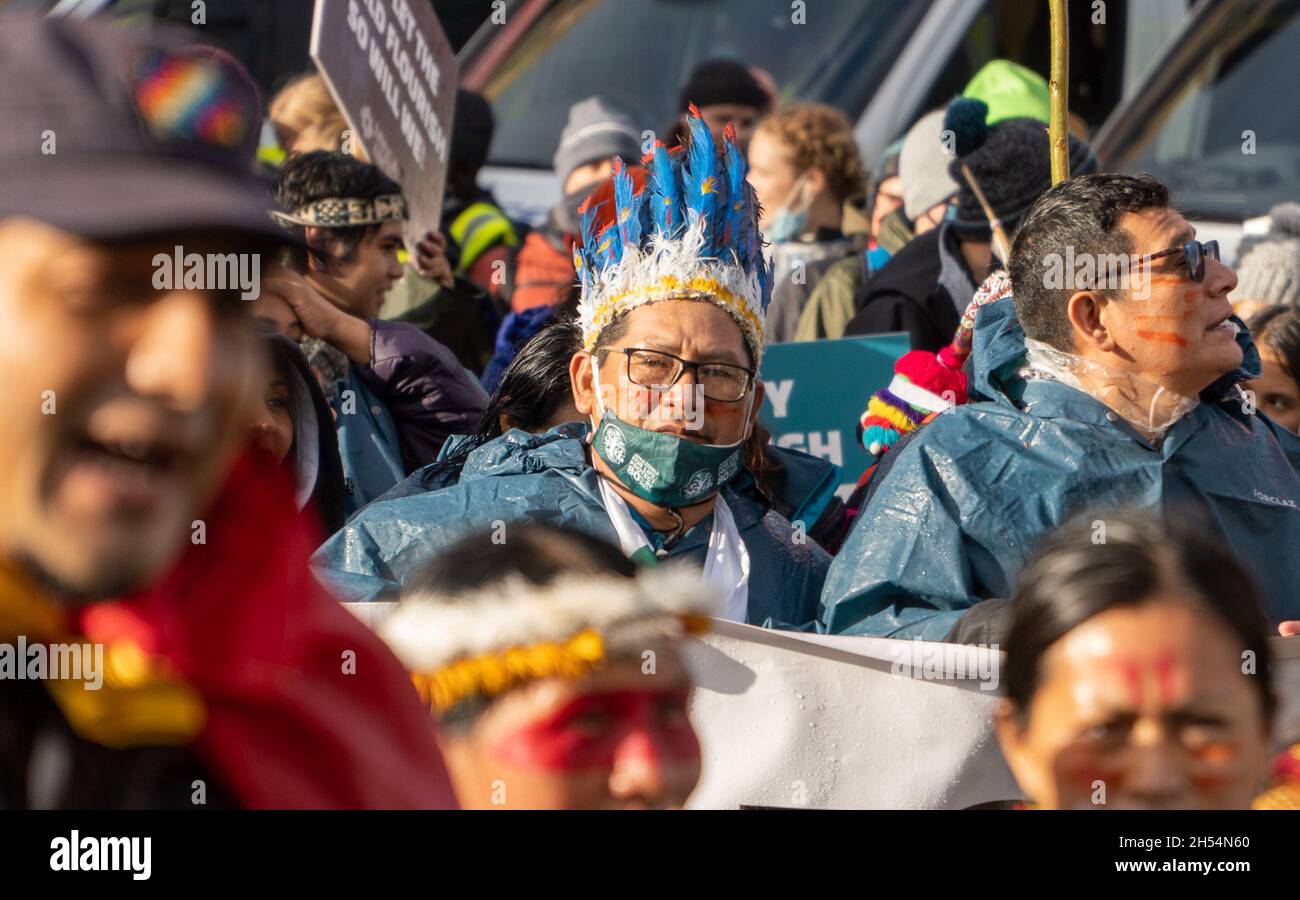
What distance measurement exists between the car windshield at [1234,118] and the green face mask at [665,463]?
5783 millimetres

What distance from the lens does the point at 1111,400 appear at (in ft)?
13.4

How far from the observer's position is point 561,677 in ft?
6.17

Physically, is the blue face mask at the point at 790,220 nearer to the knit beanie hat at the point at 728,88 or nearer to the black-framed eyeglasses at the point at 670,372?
the knit beanie hat at the point at 728,88

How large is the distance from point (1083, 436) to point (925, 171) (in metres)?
2.76

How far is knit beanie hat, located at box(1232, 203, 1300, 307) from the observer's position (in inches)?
262

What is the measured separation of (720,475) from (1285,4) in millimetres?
7052

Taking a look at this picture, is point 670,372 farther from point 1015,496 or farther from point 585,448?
point 1015,496

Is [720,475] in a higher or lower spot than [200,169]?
higher

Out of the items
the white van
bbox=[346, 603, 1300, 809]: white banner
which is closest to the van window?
the white van

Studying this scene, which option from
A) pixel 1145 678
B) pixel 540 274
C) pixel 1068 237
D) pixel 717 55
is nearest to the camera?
pixel 1145 678

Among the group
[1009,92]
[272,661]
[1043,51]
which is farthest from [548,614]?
[1043,51]
